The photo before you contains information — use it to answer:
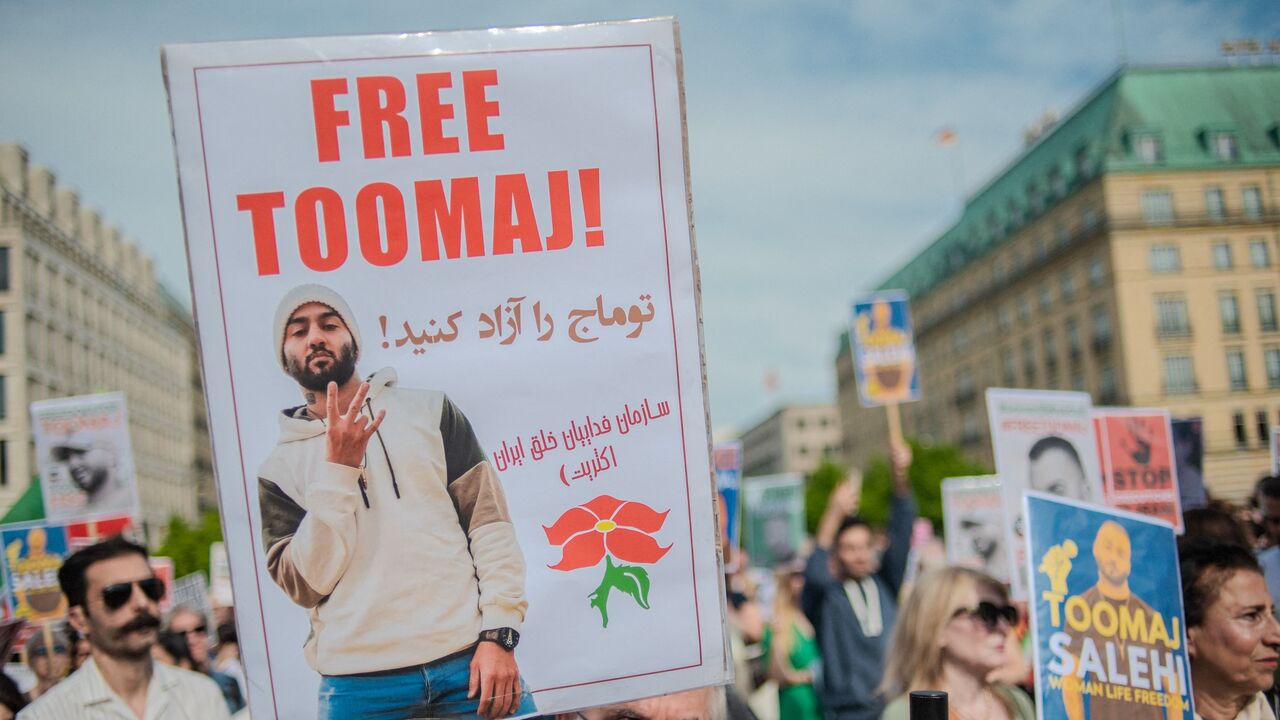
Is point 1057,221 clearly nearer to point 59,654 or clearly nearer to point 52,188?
point 52,188

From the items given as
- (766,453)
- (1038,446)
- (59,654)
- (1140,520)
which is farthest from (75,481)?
(766,453)

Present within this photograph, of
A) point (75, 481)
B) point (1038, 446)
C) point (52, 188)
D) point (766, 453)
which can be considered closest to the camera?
point (1038, 446)

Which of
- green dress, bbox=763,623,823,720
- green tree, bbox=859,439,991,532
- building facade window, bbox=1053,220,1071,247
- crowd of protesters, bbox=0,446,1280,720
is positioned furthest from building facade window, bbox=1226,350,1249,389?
green tree, bbox=859,439,991,532

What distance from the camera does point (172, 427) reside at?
7344 centimetres

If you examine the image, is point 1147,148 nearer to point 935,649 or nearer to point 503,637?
point 935,649

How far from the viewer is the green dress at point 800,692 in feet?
20.5

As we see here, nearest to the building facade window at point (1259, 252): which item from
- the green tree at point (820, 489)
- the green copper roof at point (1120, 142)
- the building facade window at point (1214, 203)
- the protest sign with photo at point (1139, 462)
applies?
the green copper roof at point (1120, 142)

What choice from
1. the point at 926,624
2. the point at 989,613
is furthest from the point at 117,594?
the point at 989,613

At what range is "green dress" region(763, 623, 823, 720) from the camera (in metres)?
6.25

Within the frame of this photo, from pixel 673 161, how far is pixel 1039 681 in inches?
70.0

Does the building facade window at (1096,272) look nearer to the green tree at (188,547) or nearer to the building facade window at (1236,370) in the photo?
the building facade window at (1236,370)

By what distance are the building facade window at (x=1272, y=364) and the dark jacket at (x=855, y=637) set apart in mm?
5786

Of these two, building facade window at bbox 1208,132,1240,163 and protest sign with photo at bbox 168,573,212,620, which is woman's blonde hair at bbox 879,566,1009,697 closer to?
protest sign with photo at bbox 168,573,212,620

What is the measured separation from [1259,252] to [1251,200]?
2.14m
